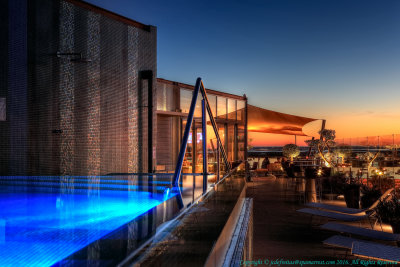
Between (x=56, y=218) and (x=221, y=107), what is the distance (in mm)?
10102

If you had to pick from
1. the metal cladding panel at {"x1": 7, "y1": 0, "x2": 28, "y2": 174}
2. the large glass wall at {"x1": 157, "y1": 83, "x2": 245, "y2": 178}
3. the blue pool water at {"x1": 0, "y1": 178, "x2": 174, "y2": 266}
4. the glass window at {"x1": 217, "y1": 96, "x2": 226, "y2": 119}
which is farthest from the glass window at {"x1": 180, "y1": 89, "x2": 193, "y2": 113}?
the blue pool water at {"x1": 0, "y1": 178, "x2": 174, "y2": 266}

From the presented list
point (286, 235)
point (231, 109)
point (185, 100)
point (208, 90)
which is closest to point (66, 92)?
point (185, 100)

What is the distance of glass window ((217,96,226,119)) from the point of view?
13469 mm

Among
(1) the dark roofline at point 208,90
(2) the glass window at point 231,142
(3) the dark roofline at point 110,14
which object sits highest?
(3) the dark roofline at point 110,14

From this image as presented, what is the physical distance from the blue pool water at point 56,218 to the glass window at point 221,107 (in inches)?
316

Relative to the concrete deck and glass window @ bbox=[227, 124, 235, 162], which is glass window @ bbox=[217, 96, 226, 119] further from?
the concrete deck

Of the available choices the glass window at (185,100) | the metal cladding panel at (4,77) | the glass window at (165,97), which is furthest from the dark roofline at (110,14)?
the glass window at (185,100)

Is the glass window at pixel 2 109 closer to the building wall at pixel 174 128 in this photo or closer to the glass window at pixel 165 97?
the building wall at pixel 174 128

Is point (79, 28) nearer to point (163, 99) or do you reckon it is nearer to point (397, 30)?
point (163, 99)

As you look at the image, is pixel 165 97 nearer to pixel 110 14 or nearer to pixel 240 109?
pixel 110 14

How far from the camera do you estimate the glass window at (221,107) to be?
13469 millimetres

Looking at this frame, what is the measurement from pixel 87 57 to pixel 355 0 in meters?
9.71

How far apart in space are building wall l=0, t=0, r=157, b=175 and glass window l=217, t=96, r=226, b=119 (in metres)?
4.98

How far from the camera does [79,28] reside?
8180 millimetres
